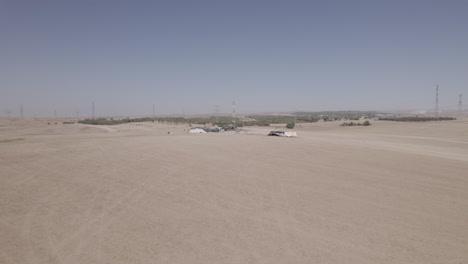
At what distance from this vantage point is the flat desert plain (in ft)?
20.3

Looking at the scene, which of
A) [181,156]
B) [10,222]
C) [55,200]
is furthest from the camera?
[181,156]

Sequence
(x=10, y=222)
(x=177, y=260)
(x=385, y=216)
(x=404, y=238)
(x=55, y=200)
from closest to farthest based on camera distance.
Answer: (x=177, y=260), (x=404, y=238), (x=10, y=222), (x=385, y=216), (x=55, y=200)

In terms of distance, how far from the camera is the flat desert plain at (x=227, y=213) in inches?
243

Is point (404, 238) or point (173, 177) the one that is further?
point (173, 177)

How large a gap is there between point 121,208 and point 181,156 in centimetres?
984

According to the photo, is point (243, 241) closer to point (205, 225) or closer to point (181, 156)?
point (205, 225)

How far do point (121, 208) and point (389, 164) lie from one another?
1602 cm

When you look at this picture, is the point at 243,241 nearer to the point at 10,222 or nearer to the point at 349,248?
the point at 349,248

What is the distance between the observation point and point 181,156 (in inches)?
729

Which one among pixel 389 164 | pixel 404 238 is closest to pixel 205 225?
pixel 404 238

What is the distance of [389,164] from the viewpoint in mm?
17281

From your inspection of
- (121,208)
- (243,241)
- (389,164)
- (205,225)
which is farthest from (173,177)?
(389,164)

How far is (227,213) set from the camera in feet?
27.8

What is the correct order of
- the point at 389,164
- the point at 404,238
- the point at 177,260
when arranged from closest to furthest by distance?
the point at 177,260
the point at 404,238
the point at 389,164
